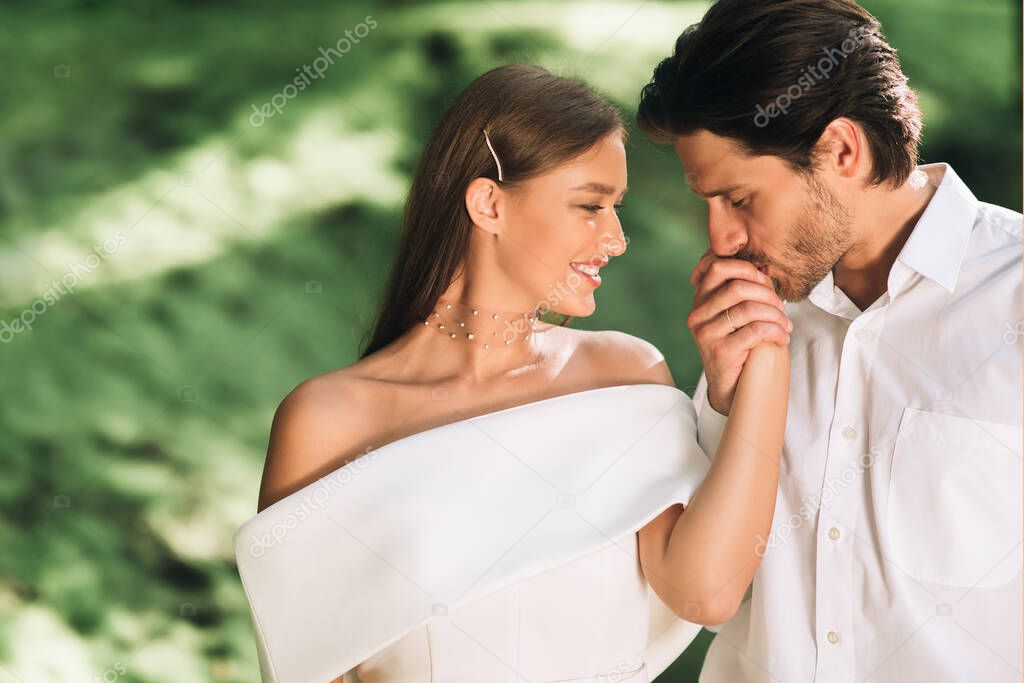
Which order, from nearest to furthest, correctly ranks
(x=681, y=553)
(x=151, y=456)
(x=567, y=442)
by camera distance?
1. (x=681, y=553)
2. (x=567, y=442)
3. (x=151, y=456)

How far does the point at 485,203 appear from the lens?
5.86ft

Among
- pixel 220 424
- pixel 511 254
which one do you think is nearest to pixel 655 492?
pixel 511 254

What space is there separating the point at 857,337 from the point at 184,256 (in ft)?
6.84

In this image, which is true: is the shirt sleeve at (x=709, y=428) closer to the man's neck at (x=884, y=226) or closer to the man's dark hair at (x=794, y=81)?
the man's neck at (x=884, y=226)

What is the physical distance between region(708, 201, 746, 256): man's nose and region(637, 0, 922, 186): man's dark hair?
0.37ft

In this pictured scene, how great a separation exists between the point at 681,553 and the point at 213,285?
1907mm

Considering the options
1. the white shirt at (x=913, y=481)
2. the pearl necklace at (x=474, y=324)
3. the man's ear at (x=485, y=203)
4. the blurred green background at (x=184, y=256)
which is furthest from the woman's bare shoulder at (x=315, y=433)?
the blurred green background at (x=184, y=256)

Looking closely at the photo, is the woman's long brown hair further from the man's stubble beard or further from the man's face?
the man's stubble beard

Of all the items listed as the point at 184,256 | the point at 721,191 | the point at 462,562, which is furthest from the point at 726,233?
the point at 184,256

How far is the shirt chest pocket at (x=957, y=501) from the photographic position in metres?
1.44

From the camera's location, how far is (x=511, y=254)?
5.85ft

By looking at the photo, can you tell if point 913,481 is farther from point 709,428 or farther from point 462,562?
point 462,562

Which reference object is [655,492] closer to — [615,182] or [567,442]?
[567,442]

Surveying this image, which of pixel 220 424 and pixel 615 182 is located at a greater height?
pixel 615 182
